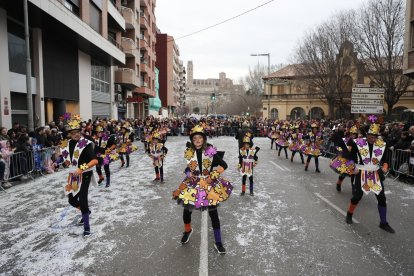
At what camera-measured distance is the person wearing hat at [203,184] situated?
477cm

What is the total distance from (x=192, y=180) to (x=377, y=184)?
345 cm

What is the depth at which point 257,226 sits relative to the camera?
19.7 feet

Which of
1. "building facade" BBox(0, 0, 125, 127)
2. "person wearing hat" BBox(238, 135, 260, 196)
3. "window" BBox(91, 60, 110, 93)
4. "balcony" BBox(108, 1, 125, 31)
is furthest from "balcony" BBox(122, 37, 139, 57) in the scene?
"person wearing hat" BBox(238, 135, 260, 196)

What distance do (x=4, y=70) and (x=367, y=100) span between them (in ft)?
52.1

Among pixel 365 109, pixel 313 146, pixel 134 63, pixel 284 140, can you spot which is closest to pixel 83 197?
pixel 313 146

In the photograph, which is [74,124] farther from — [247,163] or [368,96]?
[368,96]

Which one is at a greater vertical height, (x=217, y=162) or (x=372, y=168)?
(x=217, y=162)

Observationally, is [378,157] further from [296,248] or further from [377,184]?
[296,248]

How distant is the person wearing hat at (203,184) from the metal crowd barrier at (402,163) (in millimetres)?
7944

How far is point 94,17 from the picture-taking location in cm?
2253

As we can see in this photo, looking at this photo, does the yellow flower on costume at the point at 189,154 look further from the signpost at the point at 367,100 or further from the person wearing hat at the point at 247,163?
the signpost at the point at 367,100

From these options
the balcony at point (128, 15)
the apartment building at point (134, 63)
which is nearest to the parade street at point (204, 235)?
the apartment building at point (134, 63)

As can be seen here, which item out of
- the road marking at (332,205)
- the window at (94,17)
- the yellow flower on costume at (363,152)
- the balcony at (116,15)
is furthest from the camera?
the balcony at (116,15)

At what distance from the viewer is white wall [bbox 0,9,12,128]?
520 inches
